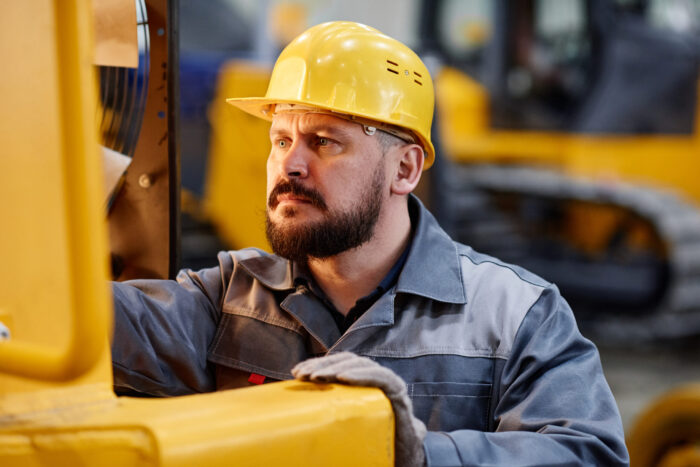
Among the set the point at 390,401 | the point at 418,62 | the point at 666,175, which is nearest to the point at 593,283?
the point at 666,175

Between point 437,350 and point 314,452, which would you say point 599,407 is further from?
point 314,452

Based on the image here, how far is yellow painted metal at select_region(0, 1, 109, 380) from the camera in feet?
2.94

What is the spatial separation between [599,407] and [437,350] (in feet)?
1.03

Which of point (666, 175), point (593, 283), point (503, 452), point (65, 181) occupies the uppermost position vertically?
point (65, 181)

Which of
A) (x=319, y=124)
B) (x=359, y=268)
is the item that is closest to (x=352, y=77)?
(x=319, y=124)

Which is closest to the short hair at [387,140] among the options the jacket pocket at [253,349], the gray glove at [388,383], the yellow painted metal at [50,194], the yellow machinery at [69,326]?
the jacket pocket at [253,349]

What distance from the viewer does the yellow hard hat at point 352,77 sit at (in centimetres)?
167

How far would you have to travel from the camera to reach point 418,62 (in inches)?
71.4

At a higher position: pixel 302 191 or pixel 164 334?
pixel 302 191

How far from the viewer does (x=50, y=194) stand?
100 cm

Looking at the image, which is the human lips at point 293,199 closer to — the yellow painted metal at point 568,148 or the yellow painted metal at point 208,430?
the yellow painted metal at point 208,430

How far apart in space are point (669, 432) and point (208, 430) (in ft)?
8.27

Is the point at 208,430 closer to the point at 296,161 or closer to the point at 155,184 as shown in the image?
the point at 296,161

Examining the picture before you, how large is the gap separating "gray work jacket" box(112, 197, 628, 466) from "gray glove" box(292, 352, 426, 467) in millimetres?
125
